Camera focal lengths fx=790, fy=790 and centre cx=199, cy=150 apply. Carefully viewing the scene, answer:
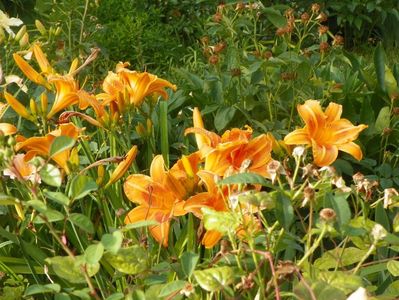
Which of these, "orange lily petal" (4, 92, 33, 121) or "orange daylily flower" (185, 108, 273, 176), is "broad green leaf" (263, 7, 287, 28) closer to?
"orange lily petal" (4, 92, 33, 121)

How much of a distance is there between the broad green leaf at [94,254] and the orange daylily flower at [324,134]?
0.54 m

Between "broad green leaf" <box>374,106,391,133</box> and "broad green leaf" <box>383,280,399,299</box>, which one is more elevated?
"broad green leaf" <box>383,280,399,299</box>

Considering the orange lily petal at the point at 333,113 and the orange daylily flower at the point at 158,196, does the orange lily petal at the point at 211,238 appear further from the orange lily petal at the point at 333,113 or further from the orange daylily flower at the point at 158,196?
the orange lily petal at the point at 333,113

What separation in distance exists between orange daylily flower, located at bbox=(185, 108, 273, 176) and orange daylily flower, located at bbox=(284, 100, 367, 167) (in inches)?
4.8

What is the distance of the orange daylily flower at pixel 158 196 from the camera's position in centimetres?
135

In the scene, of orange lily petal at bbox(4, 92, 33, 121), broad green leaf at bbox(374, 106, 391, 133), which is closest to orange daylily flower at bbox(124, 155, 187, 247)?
orange lily petal at bbox(4, 92, 33, 121)

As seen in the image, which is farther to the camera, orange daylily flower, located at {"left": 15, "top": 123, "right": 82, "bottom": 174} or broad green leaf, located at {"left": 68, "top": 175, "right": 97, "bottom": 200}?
orange daylily flower, located at {"left": 15, "top": 123, "right": 82, "bottom": 174}

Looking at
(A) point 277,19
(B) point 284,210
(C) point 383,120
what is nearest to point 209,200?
(B) point 284,210

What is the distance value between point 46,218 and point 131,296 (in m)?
0.17

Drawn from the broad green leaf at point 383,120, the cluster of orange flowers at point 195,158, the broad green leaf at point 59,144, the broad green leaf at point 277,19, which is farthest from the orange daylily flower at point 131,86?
the broad green leaf at point 277,19

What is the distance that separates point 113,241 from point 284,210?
0.90ft

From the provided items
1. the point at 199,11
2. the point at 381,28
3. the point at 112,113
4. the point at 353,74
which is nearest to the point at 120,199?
the point at 112,113

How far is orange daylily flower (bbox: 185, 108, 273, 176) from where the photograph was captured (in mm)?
1311

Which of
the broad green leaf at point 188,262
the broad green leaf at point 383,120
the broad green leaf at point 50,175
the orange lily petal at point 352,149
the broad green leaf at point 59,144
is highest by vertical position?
the broad green leaf at point 59,144
